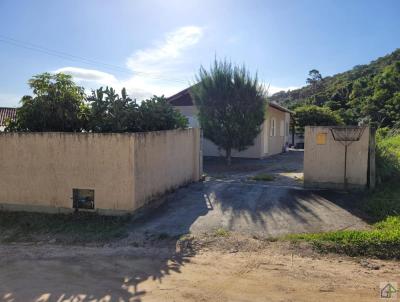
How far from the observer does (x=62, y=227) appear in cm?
707

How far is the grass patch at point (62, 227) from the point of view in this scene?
663 centimetres

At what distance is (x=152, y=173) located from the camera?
326 inches

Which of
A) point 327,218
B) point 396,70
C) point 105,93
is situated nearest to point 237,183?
point 327,218

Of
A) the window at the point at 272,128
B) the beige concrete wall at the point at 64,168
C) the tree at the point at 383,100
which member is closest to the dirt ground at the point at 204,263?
the beige concrete wall at the point at 64,168

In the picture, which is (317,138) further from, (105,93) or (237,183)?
(105,93)

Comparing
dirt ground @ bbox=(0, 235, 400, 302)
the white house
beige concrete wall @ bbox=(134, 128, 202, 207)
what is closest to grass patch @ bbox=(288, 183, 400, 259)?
dirt ground @ bbox=(0, 235, 400, 302)

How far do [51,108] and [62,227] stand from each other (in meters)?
2.94

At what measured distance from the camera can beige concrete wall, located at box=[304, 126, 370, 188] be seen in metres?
9.59

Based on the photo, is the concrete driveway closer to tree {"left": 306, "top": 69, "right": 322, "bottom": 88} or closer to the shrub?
the shrub

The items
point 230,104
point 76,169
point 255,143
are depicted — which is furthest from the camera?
point 255,143

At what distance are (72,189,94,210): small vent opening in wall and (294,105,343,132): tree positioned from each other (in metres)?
23.4

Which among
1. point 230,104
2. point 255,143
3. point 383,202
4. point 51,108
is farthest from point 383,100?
point 51,108

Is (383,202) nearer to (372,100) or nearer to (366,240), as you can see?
(366,240)

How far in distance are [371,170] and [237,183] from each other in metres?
3.89
